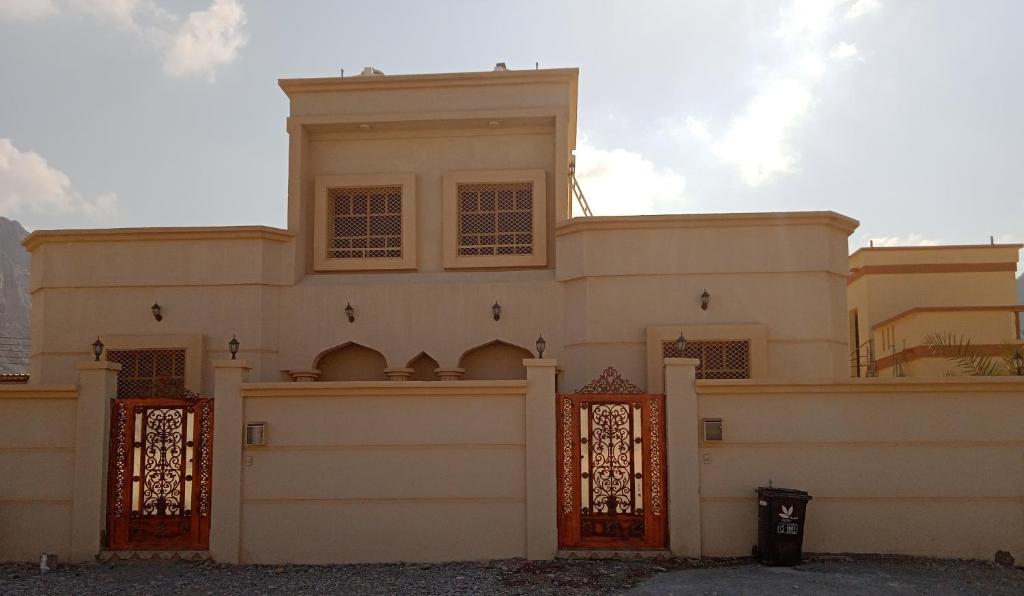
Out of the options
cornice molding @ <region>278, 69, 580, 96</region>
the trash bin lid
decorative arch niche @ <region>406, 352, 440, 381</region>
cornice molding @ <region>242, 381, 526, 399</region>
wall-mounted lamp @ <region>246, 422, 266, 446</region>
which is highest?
cornice molding @ <region>278, 69, 580, 96</region>

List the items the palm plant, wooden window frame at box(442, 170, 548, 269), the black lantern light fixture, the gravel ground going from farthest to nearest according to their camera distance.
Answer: the palm plant, wooden window frame at box(442, 170, 548, 269), the black lantern light fixture, the gravel ground

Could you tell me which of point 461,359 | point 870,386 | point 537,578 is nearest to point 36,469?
point 537,578

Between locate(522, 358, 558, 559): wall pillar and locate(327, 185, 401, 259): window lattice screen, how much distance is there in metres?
5.14

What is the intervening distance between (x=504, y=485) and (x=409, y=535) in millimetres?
1132

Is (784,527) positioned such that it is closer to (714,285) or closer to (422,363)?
(714,285)

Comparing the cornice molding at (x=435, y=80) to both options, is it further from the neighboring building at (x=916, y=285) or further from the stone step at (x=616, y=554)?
the neighboring building at (x=916, y=285)

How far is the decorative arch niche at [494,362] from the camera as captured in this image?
1322cm

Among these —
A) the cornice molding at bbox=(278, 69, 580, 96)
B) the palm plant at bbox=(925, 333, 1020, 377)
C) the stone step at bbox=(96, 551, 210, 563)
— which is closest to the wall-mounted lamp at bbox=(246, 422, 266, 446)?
the stone step at bbox=(96, 551, 210, 563)

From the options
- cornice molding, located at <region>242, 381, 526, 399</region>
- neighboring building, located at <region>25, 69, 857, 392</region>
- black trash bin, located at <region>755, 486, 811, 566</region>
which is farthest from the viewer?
neighboring building, located at <region>25, 69, 857, 392</region>

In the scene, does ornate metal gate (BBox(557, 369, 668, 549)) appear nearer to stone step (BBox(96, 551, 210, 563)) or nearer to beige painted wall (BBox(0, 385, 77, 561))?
→ stone step (BBox(96, 551, 210, 563))

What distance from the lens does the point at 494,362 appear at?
1327 cm

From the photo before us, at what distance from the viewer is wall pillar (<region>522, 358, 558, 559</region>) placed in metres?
9.13

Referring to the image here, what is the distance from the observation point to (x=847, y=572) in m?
8.38

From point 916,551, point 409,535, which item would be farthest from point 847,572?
point 409,535
